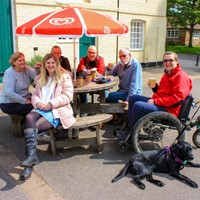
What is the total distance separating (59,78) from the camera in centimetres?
409

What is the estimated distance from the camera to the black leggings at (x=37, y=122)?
3.68 meters

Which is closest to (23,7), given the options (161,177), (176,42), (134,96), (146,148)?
(134,96)

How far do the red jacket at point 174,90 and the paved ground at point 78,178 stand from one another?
86 cm

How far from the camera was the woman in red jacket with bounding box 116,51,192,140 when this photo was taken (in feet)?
13.0

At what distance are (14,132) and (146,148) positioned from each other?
2.25 m

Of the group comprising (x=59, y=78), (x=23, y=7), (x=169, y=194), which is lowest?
(x=169, y=194)

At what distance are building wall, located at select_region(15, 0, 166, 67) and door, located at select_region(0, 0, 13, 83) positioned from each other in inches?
10.3

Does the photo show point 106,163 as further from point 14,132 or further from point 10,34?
point 10,34

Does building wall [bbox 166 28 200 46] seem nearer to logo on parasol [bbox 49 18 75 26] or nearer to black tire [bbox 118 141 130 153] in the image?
logo on parasol [bbox 49 18 75 26]

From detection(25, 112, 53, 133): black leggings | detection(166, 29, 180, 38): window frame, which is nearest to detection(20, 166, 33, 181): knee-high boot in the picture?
detection(25, 112, 53, 133): black leggings

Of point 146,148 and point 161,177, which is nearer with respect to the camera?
point 161,177

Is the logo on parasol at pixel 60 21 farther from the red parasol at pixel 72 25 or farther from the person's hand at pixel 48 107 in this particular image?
the person's hand at pixel 48 107

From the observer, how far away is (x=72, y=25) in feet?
13.4

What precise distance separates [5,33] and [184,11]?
2651 centimetres
